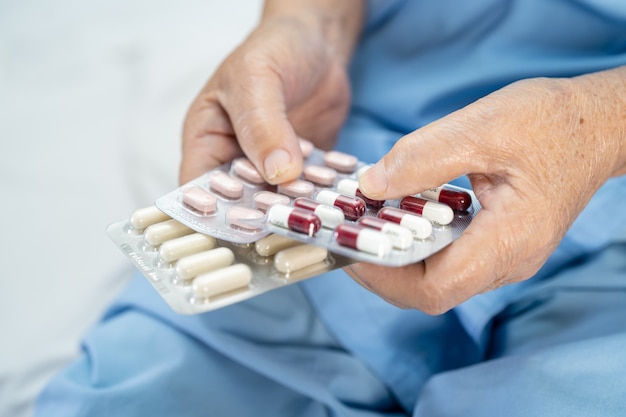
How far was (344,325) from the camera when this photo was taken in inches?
27.3

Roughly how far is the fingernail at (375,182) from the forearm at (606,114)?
0.60 feet

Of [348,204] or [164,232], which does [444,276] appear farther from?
[164,232]

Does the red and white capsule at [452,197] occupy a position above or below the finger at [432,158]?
below

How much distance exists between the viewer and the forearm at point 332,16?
91 cm

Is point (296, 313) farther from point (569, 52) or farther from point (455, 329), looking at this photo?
point (569, 52)

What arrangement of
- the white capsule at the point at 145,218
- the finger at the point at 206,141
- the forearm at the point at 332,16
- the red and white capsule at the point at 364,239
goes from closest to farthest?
the red and white capsule at the point at 364,239
the white capsule at the point at 145,218
the finger at the point at 206,141
the forearm at the point at 332,16

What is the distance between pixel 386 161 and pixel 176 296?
0.20m

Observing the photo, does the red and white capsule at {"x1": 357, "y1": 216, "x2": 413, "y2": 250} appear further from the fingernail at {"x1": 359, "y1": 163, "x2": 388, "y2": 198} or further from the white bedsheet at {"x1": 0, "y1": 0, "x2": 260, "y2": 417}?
the white bedsheet at {"x1": 0, "y1": 0, "x2": 260, "y2": 417}

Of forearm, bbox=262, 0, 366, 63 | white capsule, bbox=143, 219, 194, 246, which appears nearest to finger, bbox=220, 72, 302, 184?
white capsule, bbox=143, 219, 194, 246

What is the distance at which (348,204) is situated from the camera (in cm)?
56

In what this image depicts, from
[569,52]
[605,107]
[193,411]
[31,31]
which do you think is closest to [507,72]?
[569,52]

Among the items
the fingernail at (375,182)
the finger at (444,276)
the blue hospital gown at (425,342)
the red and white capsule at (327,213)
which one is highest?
the fingernail at (375,182)

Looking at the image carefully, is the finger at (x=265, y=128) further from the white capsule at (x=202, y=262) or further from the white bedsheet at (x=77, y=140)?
the white bedsheet at (x=77, y=140)

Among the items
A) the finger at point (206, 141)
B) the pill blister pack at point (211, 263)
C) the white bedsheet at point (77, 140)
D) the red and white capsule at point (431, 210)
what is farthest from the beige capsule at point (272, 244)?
the white bedsheet at point (77, 140)
